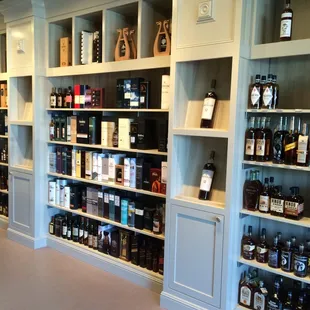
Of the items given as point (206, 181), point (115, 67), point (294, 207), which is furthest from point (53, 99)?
point (294, 207)

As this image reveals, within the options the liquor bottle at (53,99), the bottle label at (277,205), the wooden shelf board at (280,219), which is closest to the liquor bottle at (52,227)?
Result: the liquor bottle at (53,99)

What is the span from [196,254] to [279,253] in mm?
597

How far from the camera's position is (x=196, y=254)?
2.61 m

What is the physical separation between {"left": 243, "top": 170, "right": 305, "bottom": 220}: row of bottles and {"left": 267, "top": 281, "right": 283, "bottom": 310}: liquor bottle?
1.79 ft

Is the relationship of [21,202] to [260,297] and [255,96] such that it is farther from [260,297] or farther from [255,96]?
[255,96]

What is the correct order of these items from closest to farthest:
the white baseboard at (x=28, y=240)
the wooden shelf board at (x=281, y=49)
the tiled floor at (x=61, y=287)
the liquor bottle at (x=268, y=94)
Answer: the wooden shelf board at (x=281, y=49), the liquor bottle at (x=268, y=94), the tiled floor at (x=61, y=287), the white baseboard at (x=28, y=240)

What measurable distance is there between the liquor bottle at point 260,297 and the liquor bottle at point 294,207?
22.8 inches

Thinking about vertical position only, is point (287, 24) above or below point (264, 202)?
above

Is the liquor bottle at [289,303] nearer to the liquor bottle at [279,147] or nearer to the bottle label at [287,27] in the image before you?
the liquor bottle at [279,147]

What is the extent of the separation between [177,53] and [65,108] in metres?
1.59

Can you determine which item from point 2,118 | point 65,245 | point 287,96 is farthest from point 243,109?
point 2,118

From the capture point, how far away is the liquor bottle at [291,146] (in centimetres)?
223

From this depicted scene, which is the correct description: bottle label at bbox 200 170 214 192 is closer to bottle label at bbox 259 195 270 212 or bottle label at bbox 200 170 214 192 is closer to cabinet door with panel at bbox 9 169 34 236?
bottle label at bbox 259 195 270 212

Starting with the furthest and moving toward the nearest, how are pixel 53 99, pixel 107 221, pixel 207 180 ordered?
pixel 53 99 < pixel 107 221 < pixel 207 180
